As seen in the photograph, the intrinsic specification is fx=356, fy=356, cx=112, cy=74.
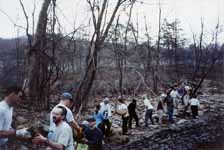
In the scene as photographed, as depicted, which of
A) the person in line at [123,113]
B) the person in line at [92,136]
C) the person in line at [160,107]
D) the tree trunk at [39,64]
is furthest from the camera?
the person in line at [160,107]

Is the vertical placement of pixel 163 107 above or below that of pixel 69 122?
below

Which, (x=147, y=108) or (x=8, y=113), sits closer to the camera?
(x=8, y=113)

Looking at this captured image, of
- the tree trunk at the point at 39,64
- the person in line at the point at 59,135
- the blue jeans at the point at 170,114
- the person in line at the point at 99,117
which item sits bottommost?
the blue jeans at the point at 170,114

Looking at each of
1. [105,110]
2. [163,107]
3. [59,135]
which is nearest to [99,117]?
[105,110]

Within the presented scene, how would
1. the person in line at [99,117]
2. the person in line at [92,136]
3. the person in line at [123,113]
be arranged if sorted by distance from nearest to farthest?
the person in line at [92,136] < the person in line at [99,117] < the person in line at [123,113]

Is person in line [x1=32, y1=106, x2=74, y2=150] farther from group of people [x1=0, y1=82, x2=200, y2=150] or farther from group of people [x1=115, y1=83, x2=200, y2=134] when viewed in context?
group of people [x1=115, y1=83, x2=200, y2=134]

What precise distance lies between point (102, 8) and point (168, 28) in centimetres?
505

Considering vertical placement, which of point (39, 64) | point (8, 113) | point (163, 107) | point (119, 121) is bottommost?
point (119, 121)

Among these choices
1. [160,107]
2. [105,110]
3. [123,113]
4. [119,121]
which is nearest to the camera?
[105,110]

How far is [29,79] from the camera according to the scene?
3.70 m

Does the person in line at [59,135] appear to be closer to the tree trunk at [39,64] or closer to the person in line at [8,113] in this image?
the person in line at [8,113]

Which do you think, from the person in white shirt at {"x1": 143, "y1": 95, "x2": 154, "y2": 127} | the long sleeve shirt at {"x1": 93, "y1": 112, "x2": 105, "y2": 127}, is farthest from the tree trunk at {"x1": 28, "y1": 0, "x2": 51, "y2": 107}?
the person in white shirt at {"x1": 143, "y1": 95, "x2": 154, "y2": 127}

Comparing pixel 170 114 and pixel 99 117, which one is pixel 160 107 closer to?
pixel 170 114

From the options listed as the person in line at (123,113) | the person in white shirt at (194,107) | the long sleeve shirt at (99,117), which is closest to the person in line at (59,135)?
the long sleeve shirt at (99,117)
